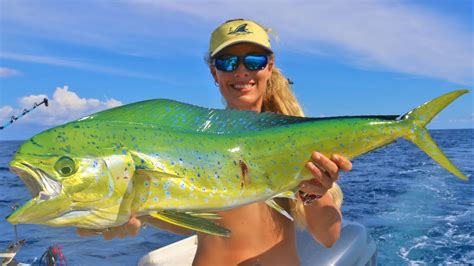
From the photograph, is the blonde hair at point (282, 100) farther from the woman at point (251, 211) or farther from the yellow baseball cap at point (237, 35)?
the yellow baseball cap at point (237, 35)

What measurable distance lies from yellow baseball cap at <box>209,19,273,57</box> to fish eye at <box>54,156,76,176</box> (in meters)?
1.34

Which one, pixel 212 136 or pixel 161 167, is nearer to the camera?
→ pixel 161 167

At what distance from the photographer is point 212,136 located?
6.70 ft

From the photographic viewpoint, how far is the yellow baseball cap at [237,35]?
2764mm

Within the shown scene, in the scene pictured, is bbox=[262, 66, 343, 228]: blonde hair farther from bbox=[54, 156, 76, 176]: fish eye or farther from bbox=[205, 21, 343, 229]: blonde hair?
bbox=[54, 156, 76, 176]: fish eye

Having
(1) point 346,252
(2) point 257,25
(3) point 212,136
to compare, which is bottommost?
(1) point 346,252

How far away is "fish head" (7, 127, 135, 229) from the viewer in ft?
5.42

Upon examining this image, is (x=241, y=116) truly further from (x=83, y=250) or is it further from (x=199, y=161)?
(x=83, y=250)

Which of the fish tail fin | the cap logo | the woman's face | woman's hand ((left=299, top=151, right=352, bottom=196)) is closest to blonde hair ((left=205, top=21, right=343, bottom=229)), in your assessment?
the woman's face

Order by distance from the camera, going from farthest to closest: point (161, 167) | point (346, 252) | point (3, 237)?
1. point (3, 237)
2. point (346, 252)
3. point (161, 167)

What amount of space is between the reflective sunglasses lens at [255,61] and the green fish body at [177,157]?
713 mm

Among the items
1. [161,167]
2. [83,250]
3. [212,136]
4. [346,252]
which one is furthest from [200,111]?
[83,250]

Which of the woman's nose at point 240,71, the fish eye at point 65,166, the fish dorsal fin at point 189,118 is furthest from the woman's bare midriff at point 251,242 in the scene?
the fish eye at point 65,166

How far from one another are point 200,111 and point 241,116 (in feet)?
0.66
